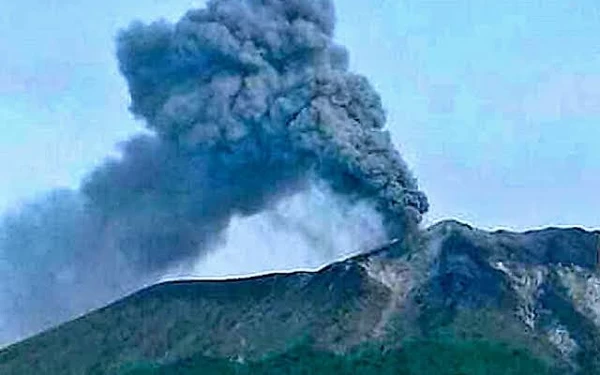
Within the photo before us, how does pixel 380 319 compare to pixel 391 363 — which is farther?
pixel 380 319

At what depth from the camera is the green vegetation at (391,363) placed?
138250 millimetres

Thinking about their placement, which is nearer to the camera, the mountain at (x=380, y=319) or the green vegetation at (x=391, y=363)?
the green vegetation at (x=391, y=363)

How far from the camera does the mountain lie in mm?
141250

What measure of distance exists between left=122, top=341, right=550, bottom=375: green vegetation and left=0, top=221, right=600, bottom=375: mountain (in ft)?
0.49

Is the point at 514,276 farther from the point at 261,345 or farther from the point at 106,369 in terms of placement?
the point at 106,369

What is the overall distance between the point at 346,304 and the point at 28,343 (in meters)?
34.4

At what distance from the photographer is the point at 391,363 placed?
140750 millimetres

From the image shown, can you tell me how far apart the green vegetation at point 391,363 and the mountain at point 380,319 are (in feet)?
0.49

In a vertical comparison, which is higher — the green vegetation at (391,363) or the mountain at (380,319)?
the mountain at (380,319)

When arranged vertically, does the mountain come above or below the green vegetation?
above

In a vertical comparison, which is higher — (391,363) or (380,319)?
(380,319)

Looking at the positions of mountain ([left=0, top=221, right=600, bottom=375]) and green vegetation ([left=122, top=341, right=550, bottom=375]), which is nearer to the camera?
green vegetation ([left=122, top=341, right=550, bottom=375])

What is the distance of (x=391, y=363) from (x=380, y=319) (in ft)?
30.2

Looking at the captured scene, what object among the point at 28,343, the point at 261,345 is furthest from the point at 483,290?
the point at 28,343
